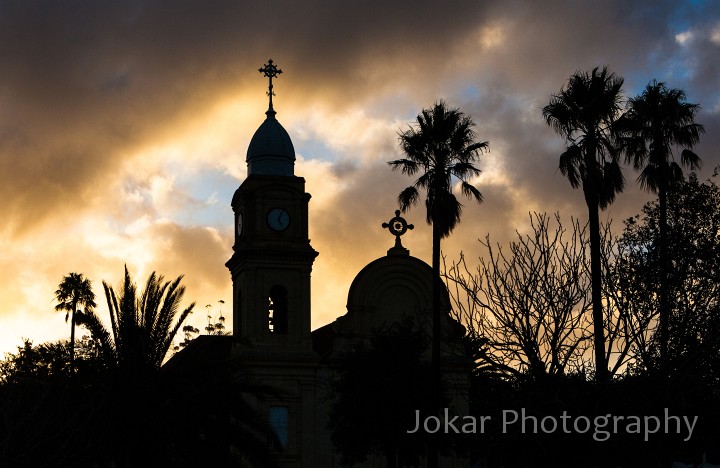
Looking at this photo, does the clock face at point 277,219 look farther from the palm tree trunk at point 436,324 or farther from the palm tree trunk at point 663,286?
the palm tree trunk at point 663,286

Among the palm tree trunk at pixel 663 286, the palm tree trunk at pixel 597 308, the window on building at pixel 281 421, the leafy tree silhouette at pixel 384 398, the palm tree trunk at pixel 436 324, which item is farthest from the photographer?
the window on building at pixel 281 421

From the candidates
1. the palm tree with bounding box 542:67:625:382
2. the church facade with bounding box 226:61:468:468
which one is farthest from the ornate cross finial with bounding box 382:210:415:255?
the palm tree with bounding box 542:67:625:382

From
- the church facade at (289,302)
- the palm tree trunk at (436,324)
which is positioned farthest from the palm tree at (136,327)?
the church facade at (289,302)

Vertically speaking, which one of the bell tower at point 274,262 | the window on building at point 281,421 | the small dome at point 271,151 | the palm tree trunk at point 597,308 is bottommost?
the window on building at point 281,421

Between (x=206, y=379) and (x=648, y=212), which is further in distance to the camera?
(x=648, y=212)

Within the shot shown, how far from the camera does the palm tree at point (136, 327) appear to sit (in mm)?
35156

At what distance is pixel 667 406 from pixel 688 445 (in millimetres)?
15489

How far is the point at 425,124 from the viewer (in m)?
46.8

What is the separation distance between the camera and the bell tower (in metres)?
58.4

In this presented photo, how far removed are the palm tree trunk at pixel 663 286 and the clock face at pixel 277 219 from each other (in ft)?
62.1

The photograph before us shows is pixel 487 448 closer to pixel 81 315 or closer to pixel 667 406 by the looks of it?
pixel 667 406

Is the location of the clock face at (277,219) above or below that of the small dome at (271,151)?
below

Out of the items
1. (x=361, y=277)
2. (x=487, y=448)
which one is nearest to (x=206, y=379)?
(x=487, y=448)

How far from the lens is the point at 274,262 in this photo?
58781 mm
